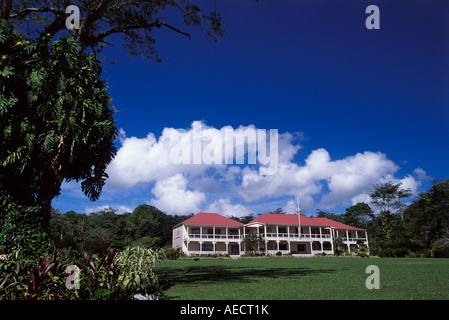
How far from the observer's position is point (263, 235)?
44.8 m

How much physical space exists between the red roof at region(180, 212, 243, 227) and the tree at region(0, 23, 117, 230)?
3572 cm

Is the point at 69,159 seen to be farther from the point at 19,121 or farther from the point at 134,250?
the point at 134,250

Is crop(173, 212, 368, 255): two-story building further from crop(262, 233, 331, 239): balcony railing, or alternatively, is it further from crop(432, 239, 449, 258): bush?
crop(432, 239, 449, 258): bush

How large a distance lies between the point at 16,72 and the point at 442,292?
12347 mm

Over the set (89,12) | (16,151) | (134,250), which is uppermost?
(89,12)

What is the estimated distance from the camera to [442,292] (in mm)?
7004

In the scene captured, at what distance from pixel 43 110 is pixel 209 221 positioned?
131 feet

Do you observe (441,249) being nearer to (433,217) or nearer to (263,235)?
(433,217)

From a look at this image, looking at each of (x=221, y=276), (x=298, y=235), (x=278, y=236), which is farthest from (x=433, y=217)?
(x=221, y=276)

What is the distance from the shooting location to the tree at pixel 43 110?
302 inches

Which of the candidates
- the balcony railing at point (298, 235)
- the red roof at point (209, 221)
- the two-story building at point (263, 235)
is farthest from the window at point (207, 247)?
the balcony railing at point (298, 235)

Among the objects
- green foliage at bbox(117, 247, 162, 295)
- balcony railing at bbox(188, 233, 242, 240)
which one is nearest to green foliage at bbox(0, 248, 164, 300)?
green foliage at bbox(117, 247, 162, 295)
